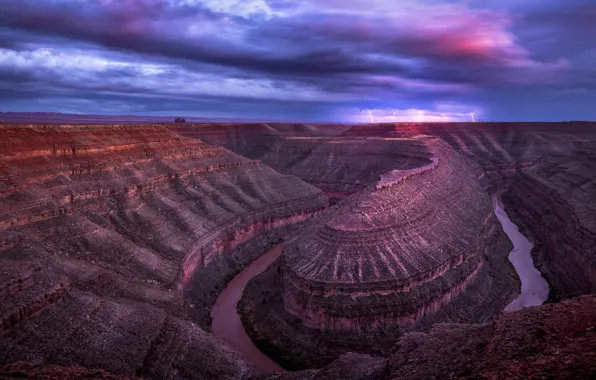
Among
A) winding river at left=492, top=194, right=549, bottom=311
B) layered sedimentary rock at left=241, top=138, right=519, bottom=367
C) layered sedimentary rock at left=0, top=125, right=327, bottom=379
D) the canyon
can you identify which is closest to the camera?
the canyon

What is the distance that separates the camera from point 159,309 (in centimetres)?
2775

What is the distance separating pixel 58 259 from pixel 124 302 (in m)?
7.30

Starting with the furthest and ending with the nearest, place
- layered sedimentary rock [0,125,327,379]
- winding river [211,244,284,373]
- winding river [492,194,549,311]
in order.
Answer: winding river [492,194,549,311] → winding river [211,244,284,373] → layered sedimentary rock [0,125,327,379]

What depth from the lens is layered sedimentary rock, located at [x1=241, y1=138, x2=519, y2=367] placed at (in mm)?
31516

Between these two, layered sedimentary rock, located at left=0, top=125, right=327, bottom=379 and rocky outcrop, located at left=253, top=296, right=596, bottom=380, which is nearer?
rocky outcrop, located at left=253, top=296, right=596, bottom=380

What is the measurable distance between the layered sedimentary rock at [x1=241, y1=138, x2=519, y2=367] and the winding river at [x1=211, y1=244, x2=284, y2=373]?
887 mm

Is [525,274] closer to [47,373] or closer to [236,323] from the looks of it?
[236,323]

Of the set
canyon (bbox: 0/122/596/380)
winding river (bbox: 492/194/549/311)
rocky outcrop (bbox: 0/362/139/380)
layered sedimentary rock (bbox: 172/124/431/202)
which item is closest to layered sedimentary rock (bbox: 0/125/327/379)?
canyon (bbox: 0/122/596/380)

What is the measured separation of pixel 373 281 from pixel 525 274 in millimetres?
24571

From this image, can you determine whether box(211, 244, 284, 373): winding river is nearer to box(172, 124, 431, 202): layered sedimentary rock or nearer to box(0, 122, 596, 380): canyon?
box(0, 122, 596, 380): canyon

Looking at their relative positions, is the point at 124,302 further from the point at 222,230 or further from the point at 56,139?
the point at 56,139

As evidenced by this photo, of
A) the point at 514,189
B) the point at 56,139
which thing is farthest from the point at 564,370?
the point at 514,189

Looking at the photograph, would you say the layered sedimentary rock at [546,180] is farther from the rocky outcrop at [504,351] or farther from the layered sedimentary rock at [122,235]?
the layered sedimentary rock at [122,235]

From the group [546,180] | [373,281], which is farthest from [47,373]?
[546,180]
